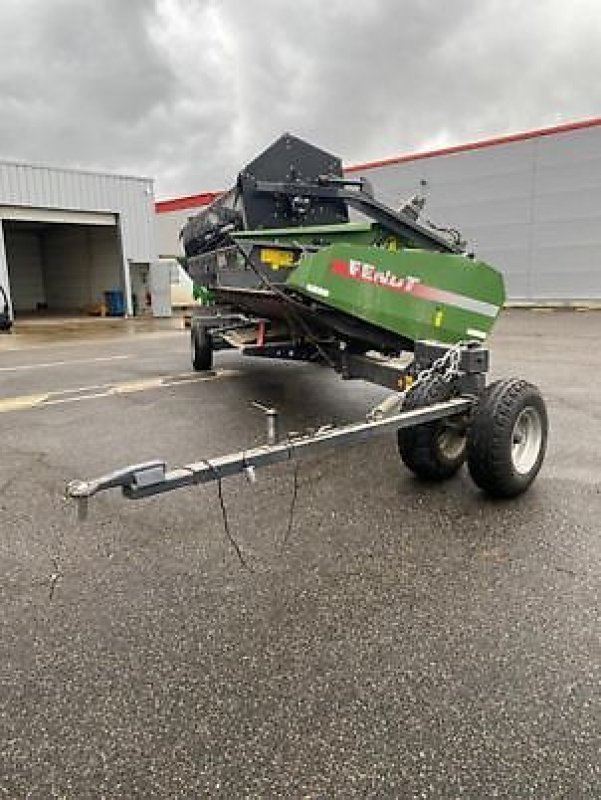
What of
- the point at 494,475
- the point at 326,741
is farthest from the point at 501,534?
the point at 326,741

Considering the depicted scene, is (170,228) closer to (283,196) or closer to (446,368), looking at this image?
(283,196)

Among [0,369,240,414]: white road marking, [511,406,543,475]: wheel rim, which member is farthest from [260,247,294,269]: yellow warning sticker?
[0,369,240,414]: white road marking

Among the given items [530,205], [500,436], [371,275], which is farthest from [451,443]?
[530,205]

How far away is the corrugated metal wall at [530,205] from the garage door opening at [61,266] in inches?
484

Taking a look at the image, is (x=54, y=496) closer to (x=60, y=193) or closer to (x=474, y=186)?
(x=60, y=193)

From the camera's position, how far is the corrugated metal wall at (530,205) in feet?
67.4

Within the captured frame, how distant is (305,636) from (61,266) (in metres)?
29.8

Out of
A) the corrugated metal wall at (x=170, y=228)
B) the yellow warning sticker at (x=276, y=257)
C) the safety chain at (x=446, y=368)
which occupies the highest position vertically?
the corrugated metal wall at (x=170, y=228)

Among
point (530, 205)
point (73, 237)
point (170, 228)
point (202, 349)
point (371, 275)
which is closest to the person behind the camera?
point (371, 275)

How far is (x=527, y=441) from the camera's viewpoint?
11.3ft

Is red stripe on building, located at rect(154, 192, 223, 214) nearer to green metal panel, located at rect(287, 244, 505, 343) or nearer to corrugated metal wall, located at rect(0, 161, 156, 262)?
corrugated metal wall, located at rect(0, 161, 156, 262)

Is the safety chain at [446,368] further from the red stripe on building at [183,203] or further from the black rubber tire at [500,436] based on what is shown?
the red stripe on building at [183,203]

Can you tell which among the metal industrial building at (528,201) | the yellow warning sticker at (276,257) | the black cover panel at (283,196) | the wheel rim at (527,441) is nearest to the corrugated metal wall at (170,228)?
the metal industrial building at (528,201)

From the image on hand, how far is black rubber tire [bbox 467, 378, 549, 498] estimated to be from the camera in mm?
3061
